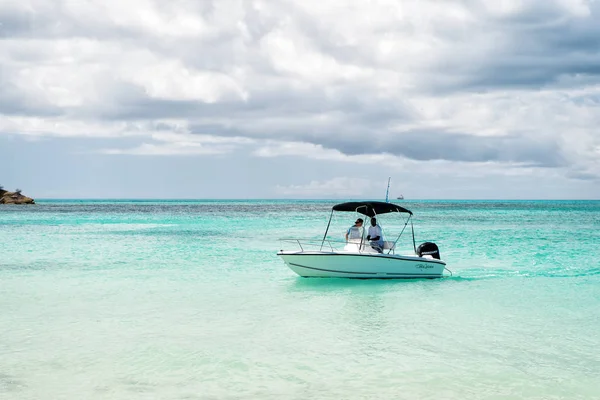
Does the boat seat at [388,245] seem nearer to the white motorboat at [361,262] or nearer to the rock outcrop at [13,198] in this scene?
the white motorboat at [361,262]

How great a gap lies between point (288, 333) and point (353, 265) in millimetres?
7085

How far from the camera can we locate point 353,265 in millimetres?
19344

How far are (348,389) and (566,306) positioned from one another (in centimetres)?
925

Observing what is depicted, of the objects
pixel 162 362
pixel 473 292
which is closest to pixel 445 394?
pixel 162 362

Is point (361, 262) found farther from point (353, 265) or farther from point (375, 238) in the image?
point (375, 238)

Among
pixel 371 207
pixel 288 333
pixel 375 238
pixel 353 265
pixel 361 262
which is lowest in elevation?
pixel 288 333

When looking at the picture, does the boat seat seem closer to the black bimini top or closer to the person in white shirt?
the person in white shirt

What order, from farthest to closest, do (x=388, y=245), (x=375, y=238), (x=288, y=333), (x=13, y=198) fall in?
(x=13, y=198) < (x=388, y=245) < (x=375, y=238) < (x=288, y=333)

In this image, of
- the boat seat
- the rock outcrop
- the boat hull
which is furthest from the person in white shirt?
the rock outcrop

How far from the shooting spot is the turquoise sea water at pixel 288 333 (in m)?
9.23

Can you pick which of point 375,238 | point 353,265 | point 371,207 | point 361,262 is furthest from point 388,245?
point 353,265

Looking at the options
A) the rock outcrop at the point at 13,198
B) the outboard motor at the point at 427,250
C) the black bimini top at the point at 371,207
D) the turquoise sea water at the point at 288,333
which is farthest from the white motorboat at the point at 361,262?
the rock outcrop at the point at 13,198

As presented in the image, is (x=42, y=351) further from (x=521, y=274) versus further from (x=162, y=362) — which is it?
A: (x=521, y=274)

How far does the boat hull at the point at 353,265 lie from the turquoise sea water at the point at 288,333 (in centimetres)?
35
